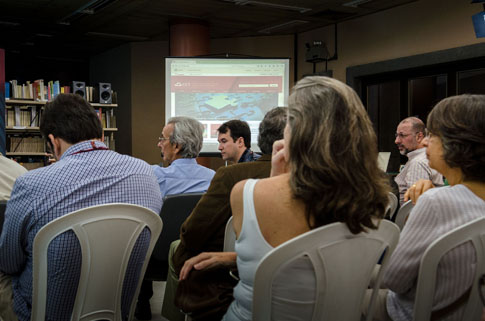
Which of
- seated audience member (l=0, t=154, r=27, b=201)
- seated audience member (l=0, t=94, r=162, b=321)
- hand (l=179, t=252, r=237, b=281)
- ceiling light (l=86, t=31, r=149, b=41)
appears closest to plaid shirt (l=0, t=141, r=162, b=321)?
seated audience member (l=0, t=94, r=162, b=321)

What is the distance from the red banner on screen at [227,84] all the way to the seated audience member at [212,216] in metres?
4.33

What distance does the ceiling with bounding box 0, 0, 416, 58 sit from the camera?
6.36 m

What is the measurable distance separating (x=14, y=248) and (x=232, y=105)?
4809 millimetres

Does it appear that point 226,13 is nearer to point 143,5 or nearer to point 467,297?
point 143,5

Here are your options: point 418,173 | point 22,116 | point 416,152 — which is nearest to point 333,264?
point 418,173

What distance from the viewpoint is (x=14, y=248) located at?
6.04 ft

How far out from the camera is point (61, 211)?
1.84 metres

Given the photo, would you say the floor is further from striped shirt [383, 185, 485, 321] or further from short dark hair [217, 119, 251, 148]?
striped shirt [383, 185, 485, 321]

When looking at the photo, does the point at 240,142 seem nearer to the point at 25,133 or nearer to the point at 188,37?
the point at 188,37

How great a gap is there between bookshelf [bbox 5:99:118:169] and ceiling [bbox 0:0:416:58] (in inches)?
46.6

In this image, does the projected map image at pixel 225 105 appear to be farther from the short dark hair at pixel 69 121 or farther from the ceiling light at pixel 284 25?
the short dark hair at pixel 69 121

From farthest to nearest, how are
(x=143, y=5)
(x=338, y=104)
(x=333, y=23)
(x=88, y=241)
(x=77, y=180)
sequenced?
(x=333, y=23) < (x=143, y=5) < (x=77, y=180) < (x=88, y=241) < (x=338, y=104)

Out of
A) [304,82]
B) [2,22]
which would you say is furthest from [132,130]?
[304,82]

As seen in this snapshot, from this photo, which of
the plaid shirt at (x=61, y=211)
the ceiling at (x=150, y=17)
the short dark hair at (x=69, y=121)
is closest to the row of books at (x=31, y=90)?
the ceiling at (x=150, y=17)
